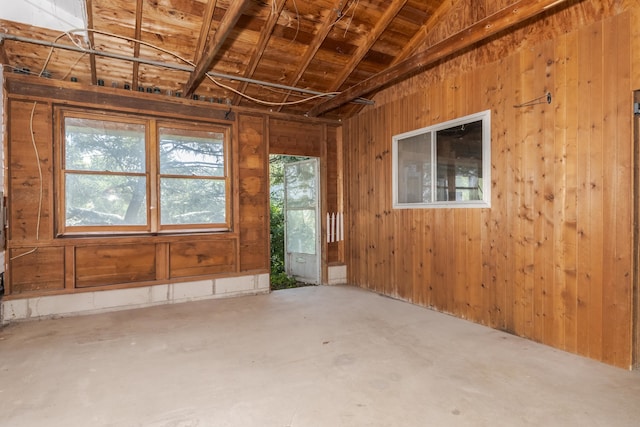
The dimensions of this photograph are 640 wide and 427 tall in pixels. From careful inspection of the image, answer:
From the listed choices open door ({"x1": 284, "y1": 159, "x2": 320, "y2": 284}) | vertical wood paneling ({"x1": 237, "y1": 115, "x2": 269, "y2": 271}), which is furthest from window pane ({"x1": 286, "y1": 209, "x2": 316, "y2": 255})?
vertical wood paneling ({"x1": 237, "y1": 115, "x2": 269, "y2": 271})

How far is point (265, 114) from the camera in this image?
17.1ft

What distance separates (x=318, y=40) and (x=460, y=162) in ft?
7.42

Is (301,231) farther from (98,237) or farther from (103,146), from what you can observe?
(103,146)

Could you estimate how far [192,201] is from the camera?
480 cm

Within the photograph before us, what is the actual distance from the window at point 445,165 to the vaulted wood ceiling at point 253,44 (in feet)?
2.78

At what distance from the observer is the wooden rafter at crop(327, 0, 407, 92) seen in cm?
391

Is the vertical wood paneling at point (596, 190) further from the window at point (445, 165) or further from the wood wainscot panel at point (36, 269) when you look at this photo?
the wood wainscot panel at point (36, 269)

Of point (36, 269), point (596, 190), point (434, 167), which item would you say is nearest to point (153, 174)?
point (36, 269)

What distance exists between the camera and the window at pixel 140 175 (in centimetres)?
414

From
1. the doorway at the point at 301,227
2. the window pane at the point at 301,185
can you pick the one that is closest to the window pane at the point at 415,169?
the doorway at the point at 301,227

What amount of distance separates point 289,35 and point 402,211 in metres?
2.68

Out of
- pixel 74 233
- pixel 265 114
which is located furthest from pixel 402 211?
pixel 74 233

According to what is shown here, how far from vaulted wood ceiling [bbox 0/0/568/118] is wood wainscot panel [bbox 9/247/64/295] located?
209 cm

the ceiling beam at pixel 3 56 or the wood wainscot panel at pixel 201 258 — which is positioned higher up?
the ceiling beam at pixel 3 56
